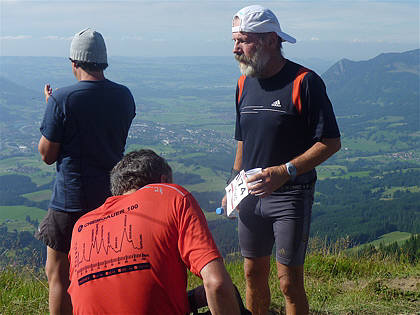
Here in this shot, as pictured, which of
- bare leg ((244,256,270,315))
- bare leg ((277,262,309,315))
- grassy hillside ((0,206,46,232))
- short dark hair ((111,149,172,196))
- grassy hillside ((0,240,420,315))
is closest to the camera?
short dark hair ((111,149,172,196))

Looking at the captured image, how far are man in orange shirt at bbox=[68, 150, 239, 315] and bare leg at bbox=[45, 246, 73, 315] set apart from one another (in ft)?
3.46

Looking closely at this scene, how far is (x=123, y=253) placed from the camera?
191 cm

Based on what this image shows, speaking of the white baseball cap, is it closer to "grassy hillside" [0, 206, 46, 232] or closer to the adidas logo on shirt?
the adidas logo on shirt

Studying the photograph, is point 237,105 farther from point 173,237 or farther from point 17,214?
point 17,214

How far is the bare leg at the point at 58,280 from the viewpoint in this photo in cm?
305

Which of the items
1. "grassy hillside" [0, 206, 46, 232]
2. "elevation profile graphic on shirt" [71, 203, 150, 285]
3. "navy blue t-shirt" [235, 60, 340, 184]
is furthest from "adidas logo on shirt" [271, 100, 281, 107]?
"grassy hillside" [0, 206, 46, 232]

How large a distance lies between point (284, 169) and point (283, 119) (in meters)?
0.31

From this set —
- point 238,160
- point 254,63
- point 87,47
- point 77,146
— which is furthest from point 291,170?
point 87,47

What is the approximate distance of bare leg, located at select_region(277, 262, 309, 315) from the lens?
2.96m

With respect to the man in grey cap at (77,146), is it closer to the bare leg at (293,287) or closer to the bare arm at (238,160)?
the bare arm at (238,160)

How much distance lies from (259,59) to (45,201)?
51.2 metres

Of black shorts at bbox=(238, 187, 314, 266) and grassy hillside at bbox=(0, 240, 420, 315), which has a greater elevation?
black shorts at bbox=(238, 187, 314, 266)

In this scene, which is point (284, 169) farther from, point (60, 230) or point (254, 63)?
point (60, 230)

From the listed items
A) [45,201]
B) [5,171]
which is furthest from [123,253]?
[5,171]
